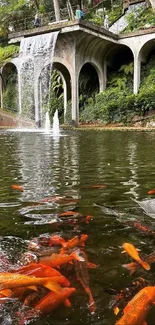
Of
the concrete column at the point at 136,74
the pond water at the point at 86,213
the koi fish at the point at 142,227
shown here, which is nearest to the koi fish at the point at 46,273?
the pond water at the point at 86,213

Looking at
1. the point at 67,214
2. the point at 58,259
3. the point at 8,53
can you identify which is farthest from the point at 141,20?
the point at 58,259

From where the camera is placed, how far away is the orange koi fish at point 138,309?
1645 mm

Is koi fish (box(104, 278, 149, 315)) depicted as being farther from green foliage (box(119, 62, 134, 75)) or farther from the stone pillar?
the stone pillar

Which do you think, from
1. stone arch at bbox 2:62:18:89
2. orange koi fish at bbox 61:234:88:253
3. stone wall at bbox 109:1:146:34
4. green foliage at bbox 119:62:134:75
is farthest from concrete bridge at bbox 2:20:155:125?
orange koi fish at bbox 61:234:88:253

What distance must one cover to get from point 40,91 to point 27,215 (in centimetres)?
2181

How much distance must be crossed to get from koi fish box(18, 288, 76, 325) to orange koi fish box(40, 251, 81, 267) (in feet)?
1.31

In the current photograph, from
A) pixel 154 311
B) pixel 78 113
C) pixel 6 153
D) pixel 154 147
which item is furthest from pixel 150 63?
pixel 154 311

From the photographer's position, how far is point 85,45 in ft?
74.8

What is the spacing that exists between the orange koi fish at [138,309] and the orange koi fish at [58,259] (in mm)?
679

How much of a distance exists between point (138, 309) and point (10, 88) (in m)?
29.9

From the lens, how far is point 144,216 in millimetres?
3529

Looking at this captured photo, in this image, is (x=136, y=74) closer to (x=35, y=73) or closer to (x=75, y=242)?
(x=35, y=73)

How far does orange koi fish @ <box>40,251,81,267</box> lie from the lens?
233cm

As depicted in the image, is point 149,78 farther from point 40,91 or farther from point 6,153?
point 6,153
